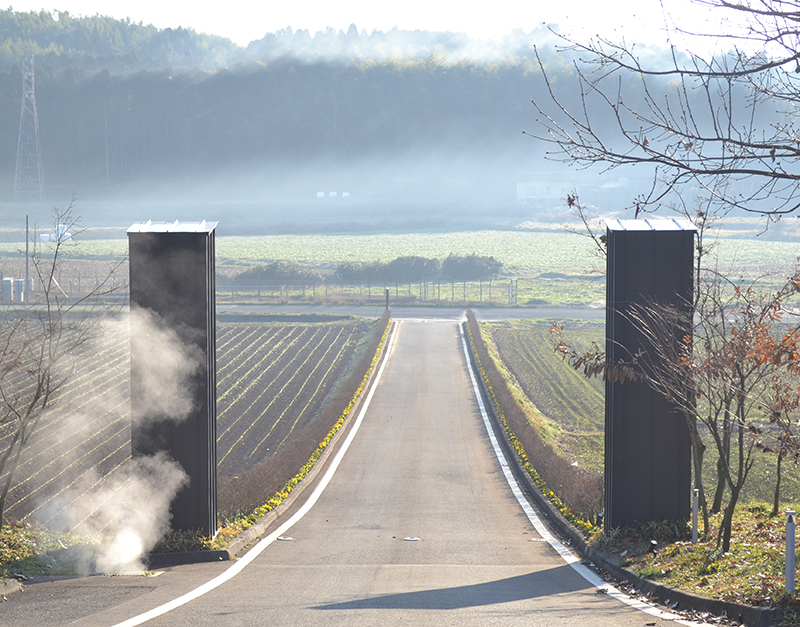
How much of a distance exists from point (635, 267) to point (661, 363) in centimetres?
124

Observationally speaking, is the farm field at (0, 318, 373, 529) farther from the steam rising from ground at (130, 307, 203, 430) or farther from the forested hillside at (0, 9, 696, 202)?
the forested hillside at (0, 9, 696, 202)

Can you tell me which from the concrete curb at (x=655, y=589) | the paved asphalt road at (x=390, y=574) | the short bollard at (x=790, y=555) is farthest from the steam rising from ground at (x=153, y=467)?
the short bollard at (x=790, y=555)

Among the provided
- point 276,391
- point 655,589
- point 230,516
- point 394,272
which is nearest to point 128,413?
point 276,391

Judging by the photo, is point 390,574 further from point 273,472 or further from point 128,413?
point 128,413

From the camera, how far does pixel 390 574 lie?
27.6ft

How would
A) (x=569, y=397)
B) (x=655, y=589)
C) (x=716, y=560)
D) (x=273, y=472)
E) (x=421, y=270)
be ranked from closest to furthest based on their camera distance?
(x=655, y=589) < (x=716, y=560) < (x=273, y=472) < (x=569, y=397) < (x=421, y=270)

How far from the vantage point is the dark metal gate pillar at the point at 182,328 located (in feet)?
30.6

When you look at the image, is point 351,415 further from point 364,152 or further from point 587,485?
point 364,152

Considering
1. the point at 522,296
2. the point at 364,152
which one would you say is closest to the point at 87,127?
the point at 364,152

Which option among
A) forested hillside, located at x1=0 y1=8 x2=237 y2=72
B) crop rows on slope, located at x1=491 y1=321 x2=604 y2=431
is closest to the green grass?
crop rows on slope, located at x1=491 y1=321 x2=604 y2=431

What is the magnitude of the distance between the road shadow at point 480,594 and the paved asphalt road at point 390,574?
0.06 feet

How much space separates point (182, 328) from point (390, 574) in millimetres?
3946

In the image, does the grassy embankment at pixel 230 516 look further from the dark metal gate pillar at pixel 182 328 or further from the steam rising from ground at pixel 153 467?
the dark metal gate pillar at pixel 182 328

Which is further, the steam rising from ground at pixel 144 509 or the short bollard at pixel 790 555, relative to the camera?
the steam rising from ground at pixel 144 509
